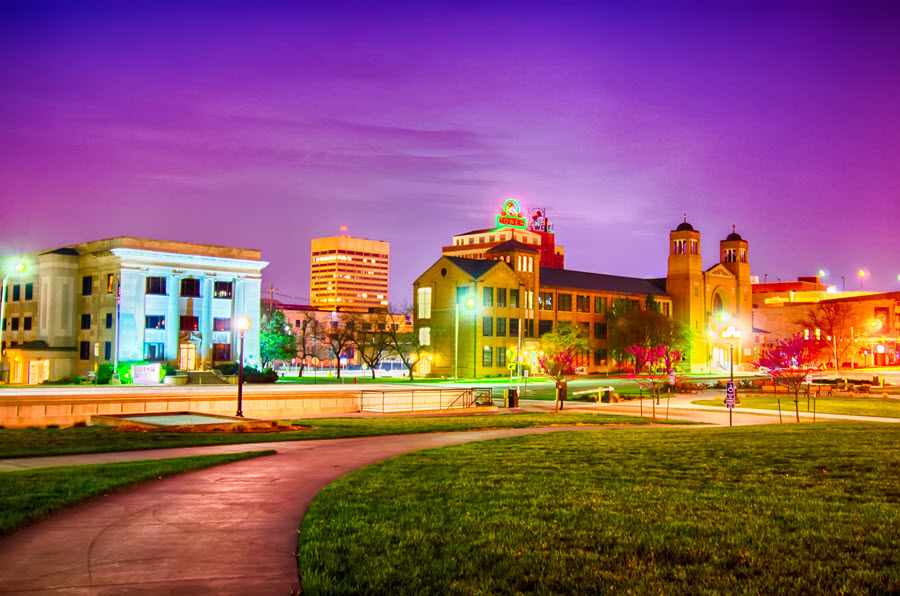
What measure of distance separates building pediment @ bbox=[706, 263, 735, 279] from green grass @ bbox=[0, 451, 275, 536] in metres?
123

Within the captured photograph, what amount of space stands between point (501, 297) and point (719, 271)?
53.9 m

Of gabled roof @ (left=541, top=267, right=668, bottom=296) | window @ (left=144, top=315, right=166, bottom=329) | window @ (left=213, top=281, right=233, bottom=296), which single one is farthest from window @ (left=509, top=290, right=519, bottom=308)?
window @ (left=144, top=315, right=166, bottom=329)

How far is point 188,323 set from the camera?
74.6 meters

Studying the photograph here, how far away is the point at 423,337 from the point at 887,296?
92.7m

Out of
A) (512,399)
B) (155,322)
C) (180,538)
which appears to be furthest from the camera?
(155,322)

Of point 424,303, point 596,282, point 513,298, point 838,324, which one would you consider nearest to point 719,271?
point 838,324

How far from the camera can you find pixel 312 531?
9.79 meters

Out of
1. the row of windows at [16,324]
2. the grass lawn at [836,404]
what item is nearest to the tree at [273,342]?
the row of windows at [16,324]

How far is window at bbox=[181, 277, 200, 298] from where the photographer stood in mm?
74750

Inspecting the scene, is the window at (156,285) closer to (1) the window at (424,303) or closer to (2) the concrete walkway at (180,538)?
(1) the window at (424,303)

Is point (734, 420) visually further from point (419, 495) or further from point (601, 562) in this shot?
point (601, 562)

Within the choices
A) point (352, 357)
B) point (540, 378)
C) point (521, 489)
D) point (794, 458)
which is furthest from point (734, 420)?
point (352, 357)

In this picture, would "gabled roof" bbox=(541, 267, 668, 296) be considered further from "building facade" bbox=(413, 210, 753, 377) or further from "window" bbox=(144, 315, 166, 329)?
"window" bbox=(144, 315, 166, 329)

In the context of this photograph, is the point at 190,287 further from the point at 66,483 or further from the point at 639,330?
the point at 66,483
